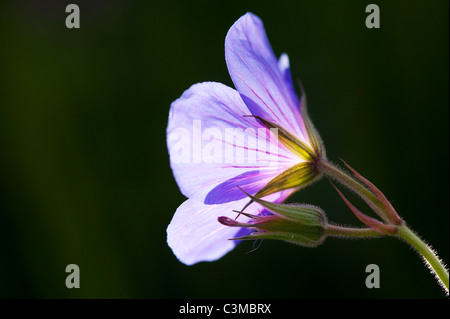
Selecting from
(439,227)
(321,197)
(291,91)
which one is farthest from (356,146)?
(291,91)

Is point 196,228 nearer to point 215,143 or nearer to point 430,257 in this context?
point 215,143

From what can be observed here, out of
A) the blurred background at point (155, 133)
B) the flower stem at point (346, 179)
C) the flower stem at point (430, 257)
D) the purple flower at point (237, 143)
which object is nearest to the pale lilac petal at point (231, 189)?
the purple flower at point (237, 143)

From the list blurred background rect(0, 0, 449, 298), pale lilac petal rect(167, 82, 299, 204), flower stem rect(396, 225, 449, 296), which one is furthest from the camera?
blurred background rect(0, 0, 449, 298)

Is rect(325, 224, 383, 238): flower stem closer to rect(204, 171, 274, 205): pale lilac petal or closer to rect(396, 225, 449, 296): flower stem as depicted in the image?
rect(396, 225, 449, 296): flower stem

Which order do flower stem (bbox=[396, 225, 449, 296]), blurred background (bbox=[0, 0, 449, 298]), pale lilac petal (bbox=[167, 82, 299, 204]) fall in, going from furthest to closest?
blurred background (bbox=[0, 0, 449, 298])
pale lilac petal (bbox=[167, 82, 299, 204])
flower stem (bbox=[396, 225, 449, 296])

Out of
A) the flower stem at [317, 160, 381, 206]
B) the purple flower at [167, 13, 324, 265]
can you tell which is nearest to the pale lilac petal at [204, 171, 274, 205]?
the purple flower at [167, 13, 324, 265]

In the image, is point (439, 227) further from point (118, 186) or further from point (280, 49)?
point (118, 186)
